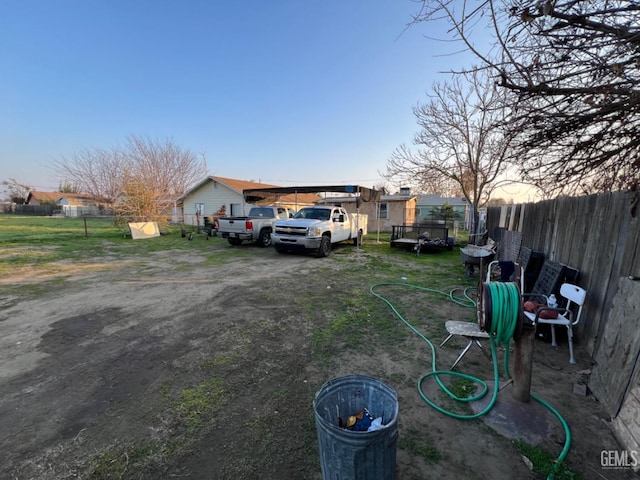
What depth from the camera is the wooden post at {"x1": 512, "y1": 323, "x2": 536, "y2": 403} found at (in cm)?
237

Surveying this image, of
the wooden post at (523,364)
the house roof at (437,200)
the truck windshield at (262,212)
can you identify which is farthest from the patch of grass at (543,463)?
the house roof at (437,200)

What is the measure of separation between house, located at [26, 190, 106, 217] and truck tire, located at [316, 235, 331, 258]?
35.3 meters

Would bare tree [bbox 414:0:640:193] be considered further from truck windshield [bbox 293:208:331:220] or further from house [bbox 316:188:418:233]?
house [bbox 316:188:418:233]

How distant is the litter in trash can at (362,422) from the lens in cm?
171

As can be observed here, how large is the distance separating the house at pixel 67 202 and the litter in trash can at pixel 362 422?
4136 centimetres

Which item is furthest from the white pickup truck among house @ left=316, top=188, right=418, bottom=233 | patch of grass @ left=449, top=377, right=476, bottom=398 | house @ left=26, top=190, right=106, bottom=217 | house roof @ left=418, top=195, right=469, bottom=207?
house @ left=26, top=190, right=106, bottom=217

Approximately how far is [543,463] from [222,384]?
2.64 m

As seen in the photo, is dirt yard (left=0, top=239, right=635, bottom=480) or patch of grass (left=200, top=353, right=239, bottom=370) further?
patch of grass (left=200, top=353, right=239, bottom=370)

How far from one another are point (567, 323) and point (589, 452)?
169 cm

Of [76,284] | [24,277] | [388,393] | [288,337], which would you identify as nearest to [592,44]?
[388,393]

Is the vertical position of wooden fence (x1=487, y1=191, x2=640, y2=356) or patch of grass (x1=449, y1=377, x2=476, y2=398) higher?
wooden fence (x1=487, y1=191, x2=640, y2=356)

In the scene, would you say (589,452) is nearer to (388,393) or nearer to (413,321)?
(388,393)

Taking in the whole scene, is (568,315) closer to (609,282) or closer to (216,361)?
(609,282)

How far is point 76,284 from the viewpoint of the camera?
632cm
